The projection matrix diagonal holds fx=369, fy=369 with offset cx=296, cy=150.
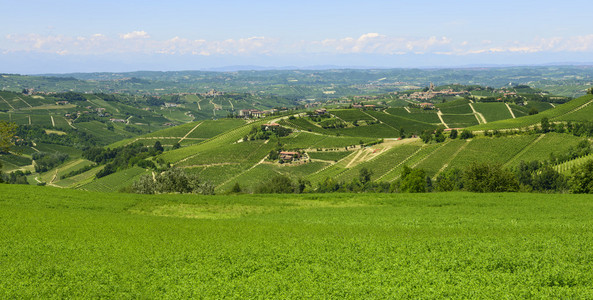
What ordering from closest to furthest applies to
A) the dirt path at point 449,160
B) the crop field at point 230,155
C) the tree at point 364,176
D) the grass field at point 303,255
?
the grass field at point 303,255 < the dirt path at point 449,160 < the tree at point 364,176 < the crop field at point 230,155

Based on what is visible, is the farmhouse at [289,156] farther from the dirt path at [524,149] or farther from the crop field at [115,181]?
the dirt path at [524,149]

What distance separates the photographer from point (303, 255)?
26422 millimetres

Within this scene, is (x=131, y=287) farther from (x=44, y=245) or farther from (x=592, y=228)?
(x=592, y=228)

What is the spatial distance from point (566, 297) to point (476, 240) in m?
10.8

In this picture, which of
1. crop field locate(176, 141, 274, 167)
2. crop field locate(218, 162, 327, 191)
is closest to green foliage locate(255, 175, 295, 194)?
crop field locate(218, 162, 327, 191)

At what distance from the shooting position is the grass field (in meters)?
20.5

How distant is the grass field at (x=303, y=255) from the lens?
2048cm

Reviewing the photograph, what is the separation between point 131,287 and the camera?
858 inches

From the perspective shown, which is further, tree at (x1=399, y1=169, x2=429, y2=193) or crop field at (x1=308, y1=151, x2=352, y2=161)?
crop field at (x1=308, y1=151, x2=352, y2=161)

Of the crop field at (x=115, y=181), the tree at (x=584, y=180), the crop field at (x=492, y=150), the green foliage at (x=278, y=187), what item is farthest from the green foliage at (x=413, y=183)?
the crop field at (x=115, y=181)

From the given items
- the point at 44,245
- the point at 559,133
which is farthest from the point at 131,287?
the point at 559,133

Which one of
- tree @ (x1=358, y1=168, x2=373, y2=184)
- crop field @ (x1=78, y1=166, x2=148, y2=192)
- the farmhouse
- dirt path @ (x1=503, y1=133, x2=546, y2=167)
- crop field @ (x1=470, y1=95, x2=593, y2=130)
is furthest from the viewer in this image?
the farmhouse

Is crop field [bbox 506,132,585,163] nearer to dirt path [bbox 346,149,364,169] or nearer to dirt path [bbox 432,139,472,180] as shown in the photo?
dirt path [bbox 432,139,472,180]

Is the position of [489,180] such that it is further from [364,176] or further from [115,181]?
[115,181]
